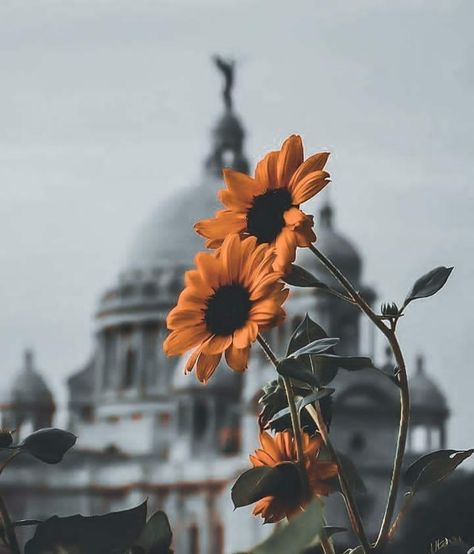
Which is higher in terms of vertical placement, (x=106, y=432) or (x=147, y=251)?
(x=147, y=251)

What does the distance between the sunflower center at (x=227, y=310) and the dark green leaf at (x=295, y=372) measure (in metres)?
0.04

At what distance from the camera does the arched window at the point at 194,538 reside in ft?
101

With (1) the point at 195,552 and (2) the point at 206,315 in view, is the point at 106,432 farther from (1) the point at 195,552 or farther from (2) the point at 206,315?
(2) the point at 206,315

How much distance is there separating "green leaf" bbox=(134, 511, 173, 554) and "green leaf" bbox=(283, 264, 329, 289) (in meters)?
0.20

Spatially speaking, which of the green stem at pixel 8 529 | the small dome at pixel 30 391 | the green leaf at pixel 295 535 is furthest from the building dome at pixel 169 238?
the green leaf at pixel 295 535

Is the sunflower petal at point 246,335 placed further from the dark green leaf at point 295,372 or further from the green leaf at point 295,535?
the green leaf at point 295,535

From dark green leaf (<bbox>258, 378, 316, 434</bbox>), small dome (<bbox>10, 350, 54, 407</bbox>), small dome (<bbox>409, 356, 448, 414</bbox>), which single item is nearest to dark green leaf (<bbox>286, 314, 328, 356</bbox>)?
dark green leaf (<bbox>258, 378, 316, 434</bbox>)

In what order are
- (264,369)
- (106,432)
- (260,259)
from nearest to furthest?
(260,259) → (264,369) → (106,432)

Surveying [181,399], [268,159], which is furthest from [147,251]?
[268,159]

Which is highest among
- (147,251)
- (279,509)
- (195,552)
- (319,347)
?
(147,251)

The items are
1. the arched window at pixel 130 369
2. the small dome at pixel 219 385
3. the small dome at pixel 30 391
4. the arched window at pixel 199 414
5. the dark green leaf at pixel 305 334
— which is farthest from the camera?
the arched window at pixel 130 369

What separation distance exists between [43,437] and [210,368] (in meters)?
0.13

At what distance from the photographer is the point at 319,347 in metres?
1.11

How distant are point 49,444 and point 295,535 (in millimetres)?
301
